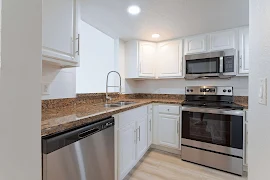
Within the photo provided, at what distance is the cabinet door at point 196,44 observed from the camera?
2627mm

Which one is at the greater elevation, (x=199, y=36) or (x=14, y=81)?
(x=199, y=36)

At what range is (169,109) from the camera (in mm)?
2625

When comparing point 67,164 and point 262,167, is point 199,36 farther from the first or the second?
point 67,164

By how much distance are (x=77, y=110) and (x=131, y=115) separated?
0.71 m

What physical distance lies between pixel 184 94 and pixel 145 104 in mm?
999

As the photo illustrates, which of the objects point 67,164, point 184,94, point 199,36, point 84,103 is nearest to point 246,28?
point 199,36

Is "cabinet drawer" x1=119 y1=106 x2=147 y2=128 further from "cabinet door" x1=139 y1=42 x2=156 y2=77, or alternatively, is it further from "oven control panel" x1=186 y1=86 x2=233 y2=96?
"oven control panel" x1=186 y1=86 x2=233 y2=96

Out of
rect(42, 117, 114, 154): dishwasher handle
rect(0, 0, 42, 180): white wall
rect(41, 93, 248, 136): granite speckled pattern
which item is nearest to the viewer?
rect(0, 0, 42, 180): white wall

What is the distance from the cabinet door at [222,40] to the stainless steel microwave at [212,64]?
0.35ft

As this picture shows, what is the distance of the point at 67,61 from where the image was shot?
141cm

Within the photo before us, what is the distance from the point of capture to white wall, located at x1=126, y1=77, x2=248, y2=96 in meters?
2.55

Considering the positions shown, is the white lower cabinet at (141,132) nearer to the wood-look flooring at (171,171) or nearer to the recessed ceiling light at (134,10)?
the wood-look flooring at (171,171)

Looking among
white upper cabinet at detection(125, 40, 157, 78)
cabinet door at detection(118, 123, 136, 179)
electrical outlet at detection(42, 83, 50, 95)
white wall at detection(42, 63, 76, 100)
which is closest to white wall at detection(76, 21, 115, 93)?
white upper cabinet at detection(125, 40, 157, 78)

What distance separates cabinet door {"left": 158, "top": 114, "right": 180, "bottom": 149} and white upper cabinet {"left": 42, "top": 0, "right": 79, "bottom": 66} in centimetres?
181
